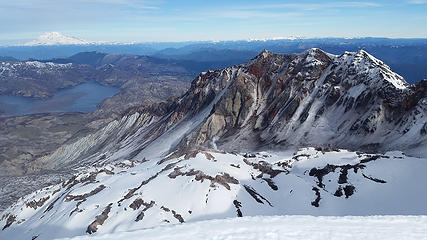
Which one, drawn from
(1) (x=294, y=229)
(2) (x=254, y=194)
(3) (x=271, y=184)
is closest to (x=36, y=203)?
(2) (x=254, y=194)

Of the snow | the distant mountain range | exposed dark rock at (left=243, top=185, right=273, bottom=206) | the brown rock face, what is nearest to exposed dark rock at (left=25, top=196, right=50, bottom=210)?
the distant mountain range

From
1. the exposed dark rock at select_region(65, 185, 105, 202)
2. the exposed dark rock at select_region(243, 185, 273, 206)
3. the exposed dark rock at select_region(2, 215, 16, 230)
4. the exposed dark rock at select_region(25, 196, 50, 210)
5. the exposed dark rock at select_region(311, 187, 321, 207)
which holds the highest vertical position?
the exposed dark rock at select_region(243, 185, 273, 206)

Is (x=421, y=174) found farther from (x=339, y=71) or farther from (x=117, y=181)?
(x=339, y=71)

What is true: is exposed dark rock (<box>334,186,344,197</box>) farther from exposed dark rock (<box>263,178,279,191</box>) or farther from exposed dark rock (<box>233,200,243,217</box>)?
exposed dark rock (<box>233,200,243,217</box>)

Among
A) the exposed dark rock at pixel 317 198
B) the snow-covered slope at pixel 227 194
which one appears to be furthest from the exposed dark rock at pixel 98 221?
the exposed dark rock at pixel 317 198

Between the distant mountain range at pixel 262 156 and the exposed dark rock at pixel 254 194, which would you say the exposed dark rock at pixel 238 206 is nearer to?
the distant mountain range at pixel 262 156

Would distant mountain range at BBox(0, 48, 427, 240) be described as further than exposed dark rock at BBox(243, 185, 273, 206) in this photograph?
No
